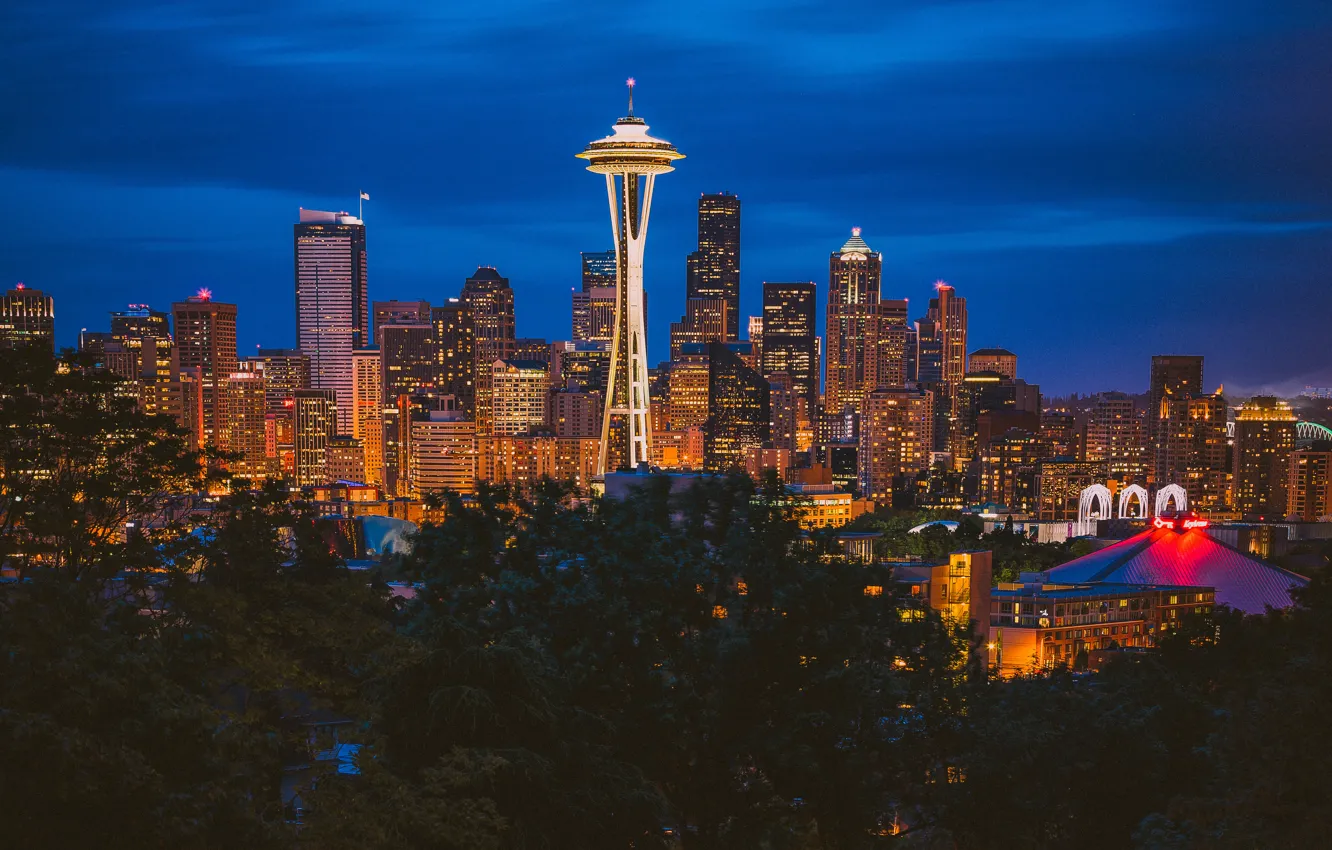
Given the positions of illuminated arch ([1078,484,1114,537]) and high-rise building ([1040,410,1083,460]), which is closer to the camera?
illuminated arch ([1078,484,1114,537])

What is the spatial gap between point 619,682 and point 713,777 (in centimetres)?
150

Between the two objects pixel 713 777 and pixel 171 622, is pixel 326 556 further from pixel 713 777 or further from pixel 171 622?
pixel 713 777

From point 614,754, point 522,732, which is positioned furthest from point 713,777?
point 522,732

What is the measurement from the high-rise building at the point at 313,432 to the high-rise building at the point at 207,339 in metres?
8.65

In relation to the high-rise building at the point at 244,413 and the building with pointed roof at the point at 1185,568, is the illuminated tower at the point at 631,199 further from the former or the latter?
the high-rise building at the point at 244,413

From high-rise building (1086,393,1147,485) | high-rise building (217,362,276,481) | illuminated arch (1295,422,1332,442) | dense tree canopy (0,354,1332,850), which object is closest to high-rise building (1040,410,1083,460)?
high-rise building (1086,393,1147,485)

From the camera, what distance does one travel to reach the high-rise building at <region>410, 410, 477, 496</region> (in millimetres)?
160750

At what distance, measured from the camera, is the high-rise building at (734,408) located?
18162cm

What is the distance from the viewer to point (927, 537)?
7775 cm

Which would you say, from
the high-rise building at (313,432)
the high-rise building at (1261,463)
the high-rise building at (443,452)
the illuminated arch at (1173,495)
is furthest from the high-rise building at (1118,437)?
the high-rise building at (313,432)

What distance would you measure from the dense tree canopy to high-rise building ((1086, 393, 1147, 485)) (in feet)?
517

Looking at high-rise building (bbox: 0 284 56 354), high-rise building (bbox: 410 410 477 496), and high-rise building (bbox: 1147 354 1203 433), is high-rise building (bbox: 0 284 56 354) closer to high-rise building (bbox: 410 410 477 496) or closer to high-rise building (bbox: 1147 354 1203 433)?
high-rise building (bbox: 410 410 477 496)

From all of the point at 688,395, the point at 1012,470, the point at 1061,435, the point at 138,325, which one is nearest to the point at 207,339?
the point at 138,325

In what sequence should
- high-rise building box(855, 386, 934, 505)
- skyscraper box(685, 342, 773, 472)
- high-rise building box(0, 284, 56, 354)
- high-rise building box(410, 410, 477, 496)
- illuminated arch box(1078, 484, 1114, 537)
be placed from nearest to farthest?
illuminated arch box(1078, 484, 1114, 537)
high-rise building box(0, 284, 56, 354)
high-rise building box(410, 410, 477, 496)
high-rise building box(855, 386, 934, 505)
skyscraper box(685, 342, 773, 472)
